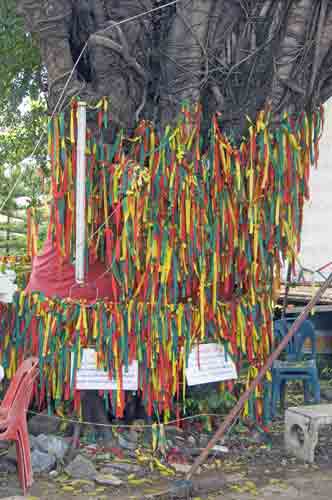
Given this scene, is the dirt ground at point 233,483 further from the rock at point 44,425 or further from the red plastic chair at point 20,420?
the rock at point 44,425

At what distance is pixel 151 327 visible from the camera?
5.30 metres

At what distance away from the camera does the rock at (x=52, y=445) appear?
5.09 m

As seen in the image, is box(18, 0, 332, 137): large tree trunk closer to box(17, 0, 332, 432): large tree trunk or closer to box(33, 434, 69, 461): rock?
box(17, 0, 332, 432): large tree trunk

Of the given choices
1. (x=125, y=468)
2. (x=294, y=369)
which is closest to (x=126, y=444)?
(x=125, y=468)

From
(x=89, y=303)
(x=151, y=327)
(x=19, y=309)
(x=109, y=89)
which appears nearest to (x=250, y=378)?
(x=151, y=327)

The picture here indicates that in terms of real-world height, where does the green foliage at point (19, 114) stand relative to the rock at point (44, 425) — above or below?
above

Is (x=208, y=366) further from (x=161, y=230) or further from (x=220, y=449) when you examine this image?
(x=161, y=230)

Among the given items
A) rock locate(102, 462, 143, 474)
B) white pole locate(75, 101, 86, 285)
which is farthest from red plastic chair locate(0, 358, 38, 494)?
white pole locate(75, 101, 86, 285)

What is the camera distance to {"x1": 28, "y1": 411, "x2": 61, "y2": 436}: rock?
215 inches

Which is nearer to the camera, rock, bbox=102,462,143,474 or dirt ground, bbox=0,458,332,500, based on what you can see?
dirt ground, bbox=0,458,332,500

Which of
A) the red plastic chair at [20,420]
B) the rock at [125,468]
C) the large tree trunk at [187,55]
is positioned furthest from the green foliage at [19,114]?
the rock at [125,468]

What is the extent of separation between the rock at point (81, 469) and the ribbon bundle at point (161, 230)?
546mm

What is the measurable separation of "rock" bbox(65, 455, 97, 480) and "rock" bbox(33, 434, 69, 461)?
7.0 inches

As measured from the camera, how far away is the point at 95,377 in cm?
535
